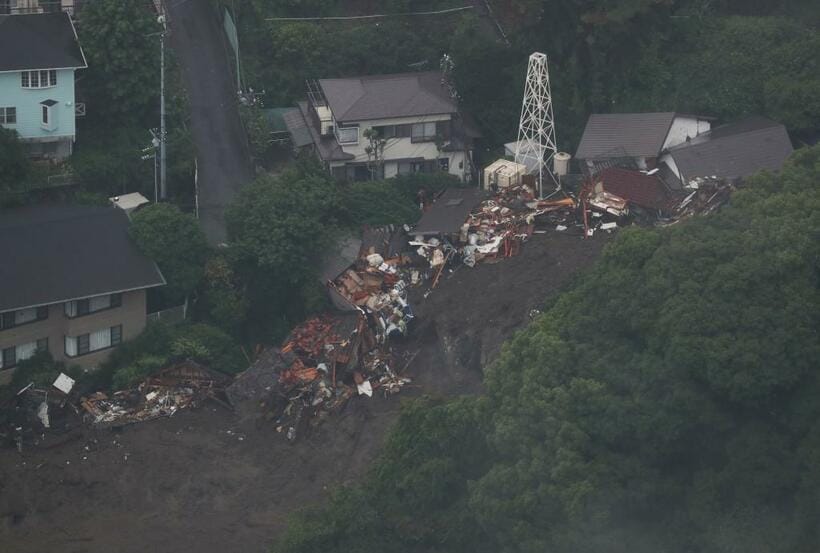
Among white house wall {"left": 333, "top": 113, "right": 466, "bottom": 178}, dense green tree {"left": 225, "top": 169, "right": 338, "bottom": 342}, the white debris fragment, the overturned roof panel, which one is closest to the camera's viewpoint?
the white debris fragment

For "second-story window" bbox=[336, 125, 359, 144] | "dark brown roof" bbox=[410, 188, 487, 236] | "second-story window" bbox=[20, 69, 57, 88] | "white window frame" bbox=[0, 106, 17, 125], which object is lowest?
"dark brown roof" bbox=[410, 188, 487, 236]

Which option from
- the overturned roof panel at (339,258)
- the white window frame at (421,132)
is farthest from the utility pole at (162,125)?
the white window frame at (421,132)

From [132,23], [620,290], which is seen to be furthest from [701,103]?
[132,23]

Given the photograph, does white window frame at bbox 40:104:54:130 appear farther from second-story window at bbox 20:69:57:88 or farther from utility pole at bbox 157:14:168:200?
utility pole at bbox 157:14:168:200

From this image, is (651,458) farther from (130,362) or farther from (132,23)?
(132,23)

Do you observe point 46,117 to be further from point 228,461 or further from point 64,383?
point 228,461

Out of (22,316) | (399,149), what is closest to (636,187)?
(399,149)

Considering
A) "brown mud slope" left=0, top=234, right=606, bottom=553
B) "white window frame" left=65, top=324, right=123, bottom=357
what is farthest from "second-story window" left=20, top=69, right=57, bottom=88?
"brown mud slope" left=0, top=234, right=606, bottom=553
